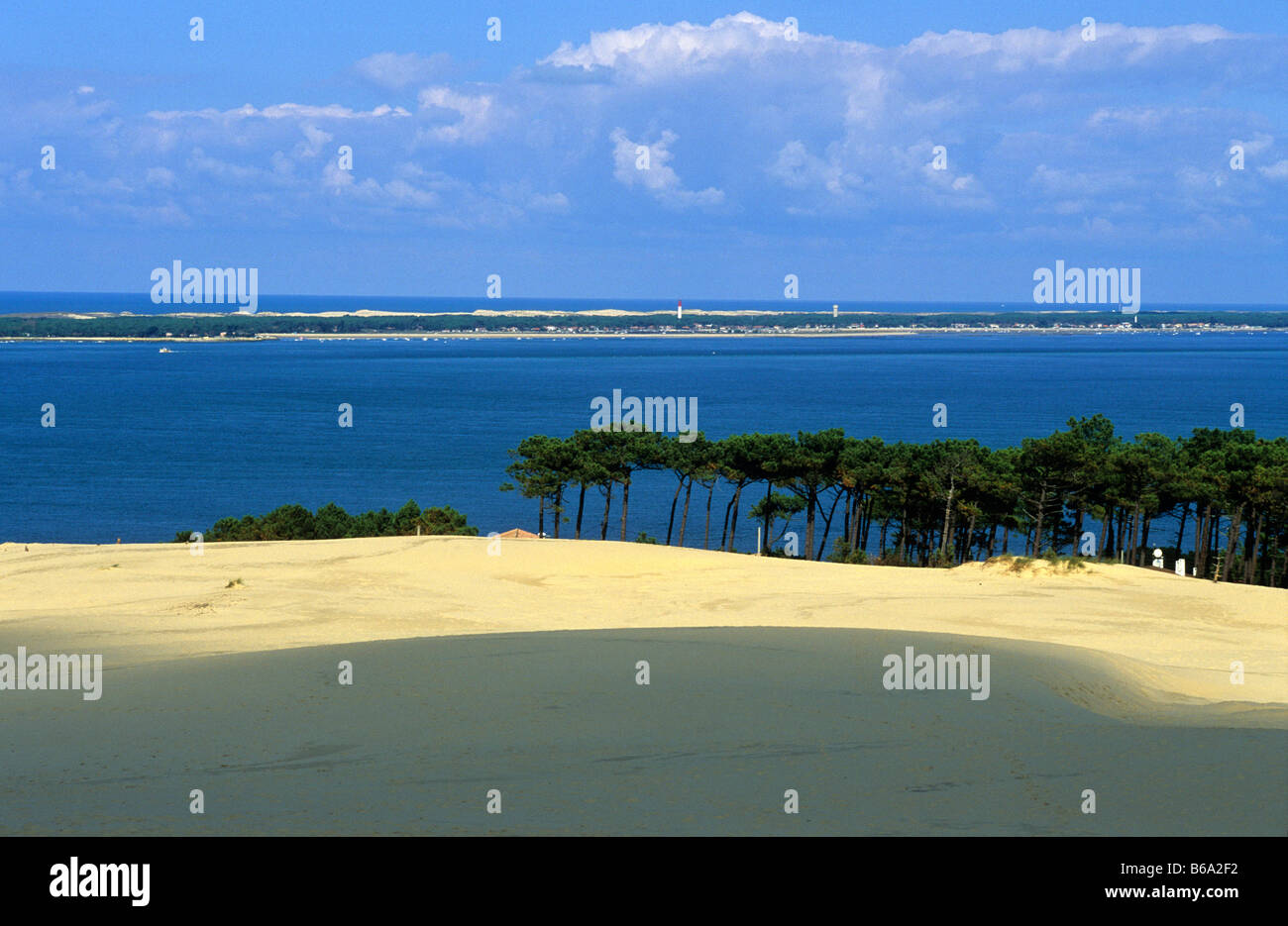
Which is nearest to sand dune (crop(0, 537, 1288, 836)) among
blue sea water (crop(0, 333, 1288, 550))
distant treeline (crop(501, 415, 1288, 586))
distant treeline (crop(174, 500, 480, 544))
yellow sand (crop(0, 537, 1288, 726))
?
yellow sand (crop(0, 537, 1288, 726))

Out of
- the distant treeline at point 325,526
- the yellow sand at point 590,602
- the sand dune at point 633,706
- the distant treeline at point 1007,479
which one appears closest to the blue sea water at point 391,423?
the distant treeline at point 1007,479

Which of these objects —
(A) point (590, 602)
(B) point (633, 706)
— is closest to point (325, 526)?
(A) point (590, 602)

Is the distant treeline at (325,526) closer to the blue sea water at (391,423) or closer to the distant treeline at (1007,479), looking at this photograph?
the distant treeline at (1007,479)

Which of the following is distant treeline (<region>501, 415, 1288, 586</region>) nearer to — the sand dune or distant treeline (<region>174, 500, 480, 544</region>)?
distant treeline (<region>174, 500, 480, 544</region>)
